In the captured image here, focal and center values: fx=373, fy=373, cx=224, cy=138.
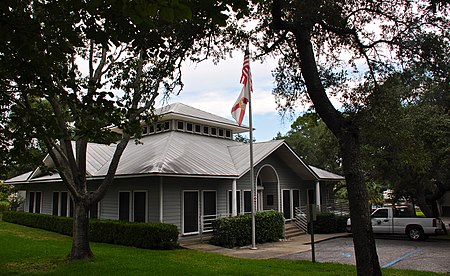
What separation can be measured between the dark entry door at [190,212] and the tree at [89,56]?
17.5ft

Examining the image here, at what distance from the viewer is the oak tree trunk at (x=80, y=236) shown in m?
12.1

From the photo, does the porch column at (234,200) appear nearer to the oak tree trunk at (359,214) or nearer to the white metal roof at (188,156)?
the white metal roof at (188,156)

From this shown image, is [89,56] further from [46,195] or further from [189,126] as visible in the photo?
[46,195]

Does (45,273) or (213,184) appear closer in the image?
(45,273)

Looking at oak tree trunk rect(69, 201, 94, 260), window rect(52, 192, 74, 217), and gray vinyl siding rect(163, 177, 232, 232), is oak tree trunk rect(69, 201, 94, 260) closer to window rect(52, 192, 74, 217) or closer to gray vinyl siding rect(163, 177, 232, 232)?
gray vinyl siding rect(163, 177, 232, 232)

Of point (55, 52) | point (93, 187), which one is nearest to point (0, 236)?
point (93, 187)

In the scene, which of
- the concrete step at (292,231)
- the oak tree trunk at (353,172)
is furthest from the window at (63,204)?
the oak tree trunk at (353,172)

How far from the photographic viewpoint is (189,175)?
53.6ft

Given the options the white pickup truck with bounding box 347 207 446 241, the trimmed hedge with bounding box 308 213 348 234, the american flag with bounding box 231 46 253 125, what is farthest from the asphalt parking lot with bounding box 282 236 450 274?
the american flag with bounding box 231 46 253 125

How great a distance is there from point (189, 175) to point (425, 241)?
1240cm

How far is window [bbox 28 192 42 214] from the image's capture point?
26.0 meters

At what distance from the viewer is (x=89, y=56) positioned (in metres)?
13.4

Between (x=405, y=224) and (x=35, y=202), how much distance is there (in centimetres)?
2383

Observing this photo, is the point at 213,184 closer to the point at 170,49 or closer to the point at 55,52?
the point at 170,49
